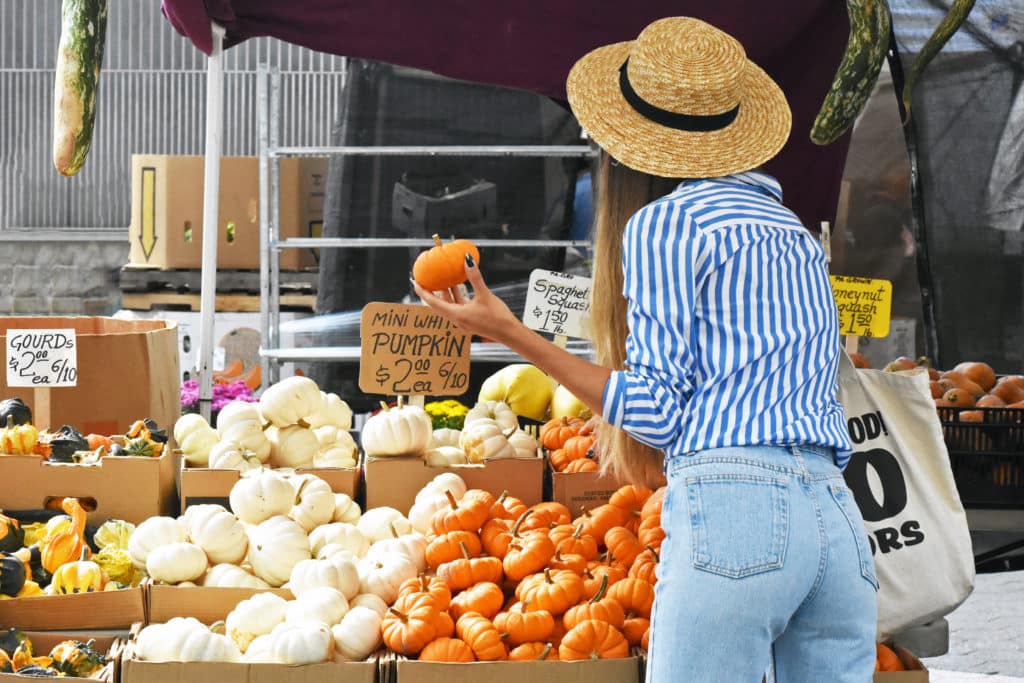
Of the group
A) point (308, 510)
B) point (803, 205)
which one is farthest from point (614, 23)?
point (308, 510)

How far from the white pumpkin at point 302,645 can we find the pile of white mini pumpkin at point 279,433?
0.76 meters

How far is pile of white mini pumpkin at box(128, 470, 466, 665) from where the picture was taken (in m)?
2.18

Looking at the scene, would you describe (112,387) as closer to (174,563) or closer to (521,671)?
(174,563)

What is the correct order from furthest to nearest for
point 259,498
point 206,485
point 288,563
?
point 206,485
point 259,498
point 288,563

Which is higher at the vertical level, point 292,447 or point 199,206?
point 199,206

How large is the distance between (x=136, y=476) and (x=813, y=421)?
1737mm

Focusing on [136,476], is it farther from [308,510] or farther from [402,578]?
[402,578]

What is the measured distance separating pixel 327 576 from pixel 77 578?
1.84ft

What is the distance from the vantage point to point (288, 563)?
98.2 inches

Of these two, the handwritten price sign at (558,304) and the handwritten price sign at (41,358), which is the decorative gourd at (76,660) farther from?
the handwritten price sign at (558,304)

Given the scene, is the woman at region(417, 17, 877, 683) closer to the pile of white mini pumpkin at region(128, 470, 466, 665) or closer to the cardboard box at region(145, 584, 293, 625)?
the pile of white mini pumpkin at region(128, 470, 466, 665)

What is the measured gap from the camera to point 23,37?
11.3 meters

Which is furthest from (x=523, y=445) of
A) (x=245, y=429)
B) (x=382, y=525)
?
(x=245, y=429)

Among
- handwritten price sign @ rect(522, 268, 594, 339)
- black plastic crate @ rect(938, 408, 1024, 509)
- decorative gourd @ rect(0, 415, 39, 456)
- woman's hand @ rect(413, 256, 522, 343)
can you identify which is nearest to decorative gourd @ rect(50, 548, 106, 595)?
decorative gourd @ rect(0, 415, 39, 456)
